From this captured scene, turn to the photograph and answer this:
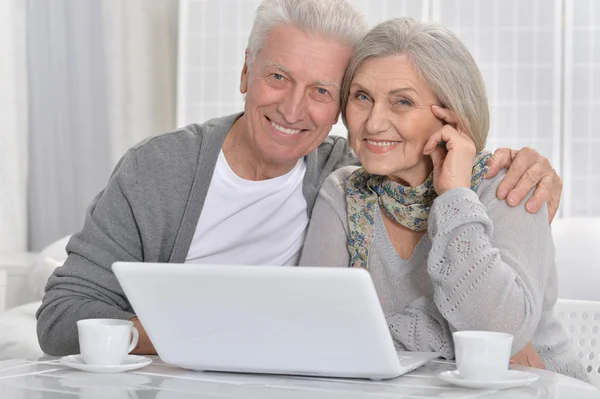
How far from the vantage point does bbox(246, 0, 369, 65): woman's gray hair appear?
1.87m

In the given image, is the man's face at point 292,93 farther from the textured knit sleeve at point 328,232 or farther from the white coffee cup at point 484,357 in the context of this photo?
the white coffee cup at point 484,357

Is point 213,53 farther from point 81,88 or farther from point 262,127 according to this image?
point 262,127

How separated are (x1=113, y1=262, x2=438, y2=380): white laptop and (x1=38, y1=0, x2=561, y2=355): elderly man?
2.00 ft

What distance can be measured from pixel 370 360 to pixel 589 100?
132 inches

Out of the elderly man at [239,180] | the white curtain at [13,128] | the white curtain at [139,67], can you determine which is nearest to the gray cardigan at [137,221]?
the elderly man at [239,180]

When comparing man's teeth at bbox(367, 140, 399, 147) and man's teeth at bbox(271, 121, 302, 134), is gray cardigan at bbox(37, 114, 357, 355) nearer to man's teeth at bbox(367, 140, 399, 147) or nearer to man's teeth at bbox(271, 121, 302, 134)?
man's teeth at bbox(271, 121, 302, 134)

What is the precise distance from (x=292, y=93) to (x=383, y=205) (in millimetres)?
325

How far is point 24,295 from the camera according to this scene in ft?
11.2

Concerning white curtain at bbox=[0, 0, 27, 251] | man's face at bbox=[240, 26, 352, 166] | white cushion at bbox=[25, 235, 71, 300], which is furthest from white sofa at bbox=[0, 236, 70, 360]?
man's face at bbox=[240, 26, 352, 166]

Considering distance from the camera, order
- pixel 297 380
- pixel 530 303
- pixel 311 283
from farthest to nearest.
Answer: pixel 530 303 < pixel 297 380 < pixel 311 283

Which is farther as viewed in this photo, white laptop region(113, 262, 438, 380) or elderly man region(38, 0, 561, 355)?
elderly man region(38, 0, 561, 355)

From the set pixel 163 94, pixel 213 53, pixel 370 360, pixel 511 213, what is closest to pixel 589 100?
pixel 213 53

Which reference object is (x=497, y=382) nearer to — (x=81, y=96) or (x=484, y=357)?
(x=484, y=357)

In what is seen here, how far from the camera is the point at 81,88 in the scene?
423 cm
